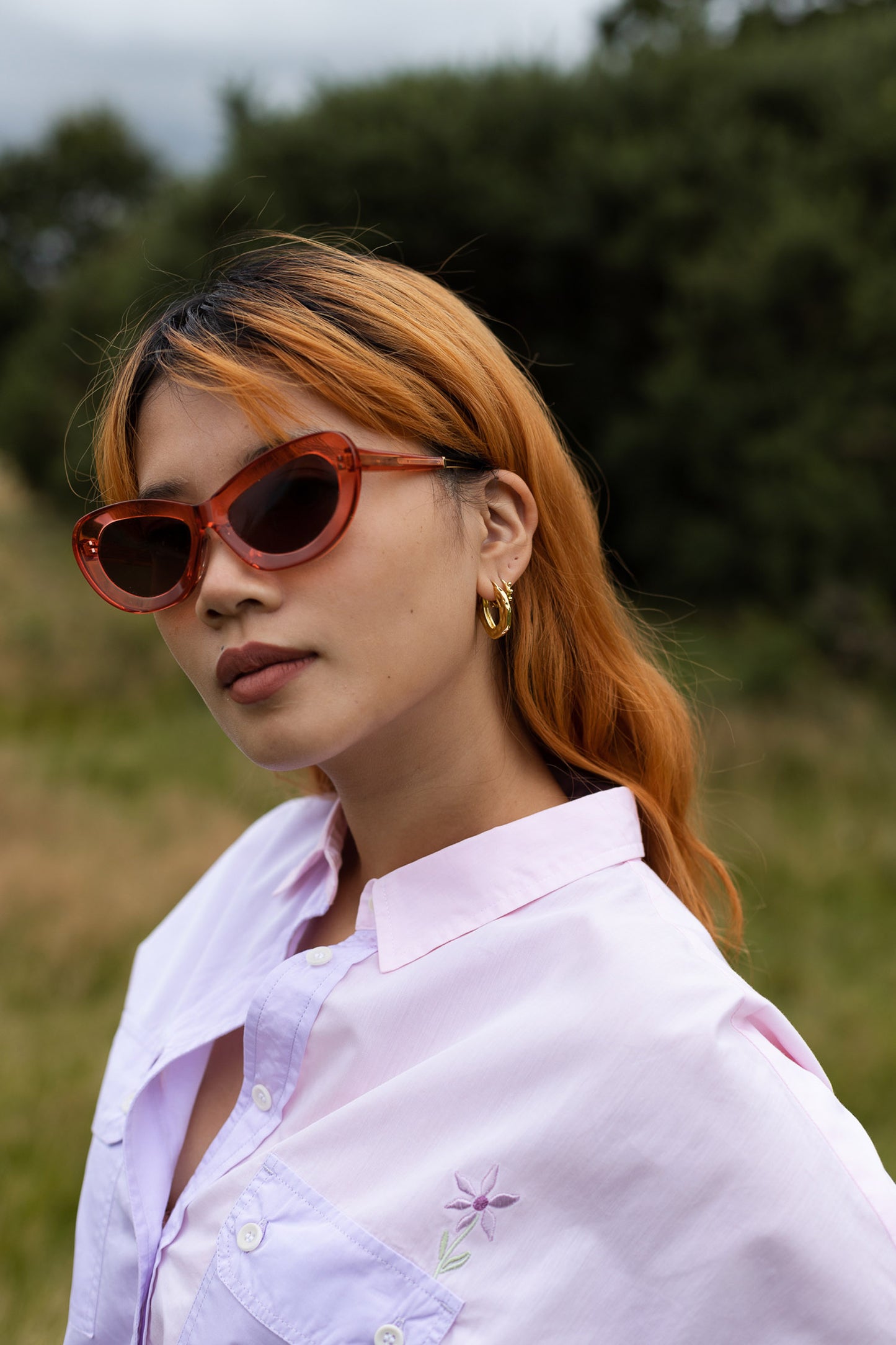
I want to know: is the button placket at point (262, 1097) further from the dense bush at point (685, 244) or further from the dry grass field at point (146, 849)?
the dense bush at point (685, 244)

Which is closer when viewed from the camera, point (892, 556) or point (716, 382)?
point (892, 556)

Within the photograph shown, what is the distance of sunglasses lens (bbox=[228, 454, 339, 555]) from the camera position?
1.26 meters

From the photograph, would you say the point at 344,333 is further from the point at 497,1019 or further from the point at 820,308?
the point at 820,308

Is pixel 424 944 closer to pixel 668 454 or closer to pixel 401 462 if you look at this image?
pixel 401 462

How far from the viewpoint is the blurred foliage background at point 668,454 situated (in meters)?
4.92

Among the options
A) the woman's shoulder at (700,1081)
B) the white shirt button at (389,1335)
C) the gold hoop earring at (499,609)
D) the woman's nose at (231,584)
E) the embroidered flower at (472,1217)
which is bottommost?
the white shirt button at (389,1335)

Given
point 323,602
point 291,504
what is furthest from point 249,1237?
point 291,504

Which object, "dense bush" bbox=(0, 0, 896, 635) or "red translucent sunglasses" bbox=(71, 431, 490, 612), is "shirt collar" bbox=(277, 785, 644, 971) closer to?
"red translucent sunglasses" bbox=(71, 431, 490, 612)

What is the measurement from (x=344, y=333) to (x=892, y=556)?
7.69m

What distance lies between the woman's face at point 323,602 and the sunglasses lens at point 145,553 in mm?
40

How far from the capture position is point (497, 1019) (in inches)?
47.4

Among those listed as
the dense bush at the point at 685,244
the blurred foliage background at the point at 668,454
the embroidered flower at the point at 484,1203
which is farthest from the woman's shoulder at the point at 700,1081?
the dense bush at the point at 685,244

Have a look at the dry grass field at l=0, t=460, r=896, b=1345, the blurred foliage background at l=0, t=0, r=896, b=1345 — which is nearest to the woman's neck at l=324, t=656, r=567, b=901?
the dry grass field at l=0, t=460, r=896, b=1345

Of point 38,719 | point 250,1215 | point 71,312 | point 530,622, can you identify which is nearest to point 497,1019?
point 250,1215
